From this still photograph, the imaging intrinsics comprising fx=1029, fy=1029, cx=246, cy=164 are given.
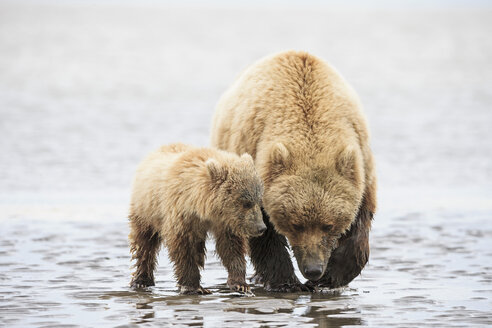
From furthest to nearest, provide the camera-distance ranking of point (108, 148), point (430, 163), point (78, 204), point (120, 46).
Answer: point (120, 46)
point (108, 148)
point (430, 163)
point (78, 204)

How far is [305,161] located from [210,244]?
3310mm

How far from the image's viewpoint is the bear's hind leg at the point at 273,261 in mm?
7695

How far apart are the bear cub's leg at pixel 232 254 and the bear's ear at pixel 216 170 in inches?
15.0

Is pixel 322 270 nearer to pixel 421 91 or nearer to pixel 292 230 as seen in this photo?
pixel 292 230

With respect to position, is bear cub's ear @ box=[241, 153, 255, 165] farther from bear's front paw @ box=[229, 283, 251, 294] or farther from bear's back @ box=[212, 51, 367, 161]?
bear's front paw @ box=[229, 283, 251, 294]

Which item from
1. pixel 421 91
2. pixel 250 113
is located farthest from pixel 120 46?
pixel 250 113

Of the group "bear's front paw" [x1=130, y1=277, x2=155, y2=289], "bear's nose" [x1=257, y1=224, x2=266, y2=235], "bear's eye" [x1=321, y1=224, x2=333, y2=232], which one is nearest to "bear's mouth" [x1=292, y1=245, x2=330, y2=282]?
"bear's eye" [x1=321, y1=224, x2=333, y2=232]

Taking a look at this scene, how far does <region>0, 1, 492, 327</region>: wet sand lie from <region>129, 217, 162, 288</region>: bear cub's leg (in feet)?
0.44

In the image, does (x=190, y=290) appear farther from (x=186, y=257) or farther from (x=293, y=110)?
(x=293, y=110)

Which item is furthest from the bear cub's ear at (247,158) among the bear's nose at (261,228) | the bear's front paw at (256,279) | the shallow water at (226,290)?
the bear's front paw at (256,279)

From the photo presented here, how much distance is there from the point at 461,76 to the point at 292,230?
2877 centimetres

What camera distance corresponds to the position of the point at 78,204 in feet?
40.5

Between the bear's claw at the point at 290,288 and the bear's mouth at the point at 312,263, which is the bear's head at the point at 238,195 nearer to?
the bear's mouth at the point at 312,263

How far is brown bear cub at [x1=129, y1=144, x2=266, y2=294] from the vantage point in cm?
712
